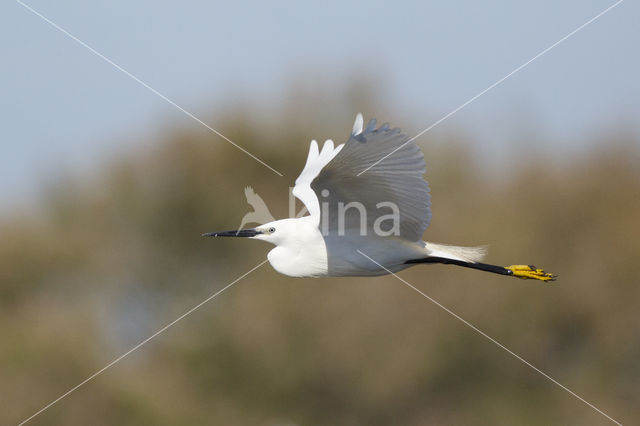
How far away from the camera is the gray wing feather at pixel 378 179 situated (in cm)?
445

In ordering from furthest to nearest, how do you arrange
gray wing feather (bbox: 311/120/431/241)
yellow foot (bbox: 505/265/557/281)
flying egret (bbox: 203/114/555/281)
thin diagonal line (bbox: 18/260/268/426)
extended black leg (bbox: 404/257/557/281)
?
1. thin diagonal line (bbox: 18/260/268/426)
2. yellow foot (bbox: 505/265/557/281)
3. extended black leg (bbox: 404/257/557/281)
4. flying egret (bbox: 203/114/555/281)
5. gray wing feather (bbox: 311/120/431/241)

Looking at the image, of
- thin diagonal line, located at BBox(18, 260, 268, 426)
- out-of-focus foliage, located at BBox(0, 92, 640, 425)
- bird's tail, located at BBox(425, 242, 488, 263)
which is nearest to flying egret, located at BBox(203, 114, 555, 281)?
bird's tail, located at BBox(425, 242, 488, 263)

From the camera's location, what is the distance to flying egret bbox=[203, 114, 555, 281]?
477 cm

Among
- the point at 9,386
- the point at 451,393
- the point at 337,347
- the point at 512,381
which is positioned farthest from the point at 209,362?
the point at 512,381

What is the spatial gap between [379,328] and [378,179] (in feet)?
30.9

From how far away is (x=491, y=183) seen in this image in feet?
53.9

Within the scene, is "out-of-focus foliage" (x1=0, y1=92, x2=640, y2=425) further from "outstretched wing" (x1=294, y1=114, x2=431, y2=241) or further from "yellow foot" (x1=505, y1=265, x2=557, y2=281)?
"outstretched wing" (x1=294, y1=114, x2=431, y2=241)

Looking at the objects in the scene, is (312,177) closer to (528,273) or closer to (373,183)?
(373,183)

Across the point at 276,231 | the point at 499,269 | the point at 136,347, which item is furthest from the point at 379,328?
the point at 276,231

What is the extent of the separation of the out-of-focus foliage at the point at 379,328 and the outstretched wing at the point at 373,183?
8573 mm

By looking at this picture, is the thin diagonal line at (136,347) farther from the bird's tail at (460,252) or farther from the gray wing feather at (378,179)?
the gray wing feather at (378,179)

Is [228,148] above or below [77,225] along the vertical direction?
above

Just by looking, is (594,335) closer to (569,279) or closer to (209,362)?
→ (569,279)

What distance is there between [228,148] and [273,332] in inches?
172
